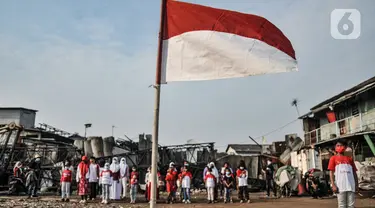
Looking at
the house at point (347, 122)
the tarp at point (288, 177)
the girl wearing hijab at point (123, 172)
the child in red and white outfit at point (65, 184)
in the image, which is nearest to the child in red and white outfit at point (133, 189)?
the girl wearing hijab at point (123, 172)

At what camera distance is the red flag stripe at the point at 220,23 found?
→ 5.64 metres

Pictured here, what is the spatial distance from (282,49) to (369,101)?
71.8 feet

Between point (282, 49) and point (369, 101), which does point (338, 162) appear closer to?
point (282, 49)

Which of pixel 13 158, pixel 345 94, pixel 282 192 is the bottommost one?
pixel 282 192

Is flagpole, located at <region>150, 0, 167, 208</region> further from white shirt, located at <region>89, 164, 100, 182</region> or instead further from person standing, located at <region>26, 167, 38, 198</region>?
person standing, located at <region>26, 167, 38, 198</region>

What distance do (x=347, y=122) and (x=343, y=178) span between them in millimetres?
21140

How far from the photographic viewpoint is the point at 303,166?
32594mm

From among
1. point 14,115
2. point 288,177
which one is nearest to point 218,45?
point 288,177

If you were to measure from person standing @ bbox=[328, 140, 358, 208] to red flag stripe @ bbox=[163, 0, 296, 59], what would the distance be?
2870mm

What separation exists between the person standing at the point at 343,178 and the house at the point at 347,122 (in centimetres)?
1511

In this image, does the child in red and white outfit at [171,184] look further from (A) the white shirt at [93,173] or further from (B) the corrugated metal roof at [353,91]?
(B) the corrugated metal roof at [353,91]

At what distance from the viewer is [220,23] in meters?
5.79

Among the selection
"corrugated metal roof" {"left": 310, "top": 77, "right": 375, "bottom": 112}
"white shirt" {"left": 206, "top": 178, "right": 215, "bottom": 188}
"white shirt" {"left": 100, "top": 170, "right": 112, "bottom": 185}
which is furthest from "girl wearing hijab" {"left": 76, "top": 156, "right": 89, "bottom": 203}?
"corrugated metal roof" {"left": 310, "top": 77, "right": 375, "bottom": 112}

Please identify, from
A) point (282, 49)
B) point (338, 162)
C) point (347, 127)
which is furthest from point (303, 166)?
point (282, 49)
